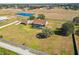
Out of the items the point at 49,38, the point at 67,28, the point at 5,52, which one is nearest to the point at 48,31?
the point at 49,38

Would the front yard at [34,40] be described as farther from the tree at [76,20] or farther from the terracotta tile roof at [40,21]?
the tree at [76,20]

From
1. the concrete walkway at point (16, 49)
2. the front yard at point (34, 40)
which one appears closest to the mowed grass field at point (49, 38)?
the front yard at point (34, 40)

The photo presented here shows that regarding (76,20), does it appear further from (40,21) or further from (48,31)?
(40,21)

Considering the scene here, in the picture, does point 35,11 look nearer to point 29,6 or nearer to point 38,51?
point 29,6

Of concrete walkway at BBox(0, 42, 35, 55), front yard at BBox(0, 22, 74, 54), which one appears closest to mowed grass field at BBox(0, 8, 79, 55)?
front yard at BBox(0, 22, 74, 54)

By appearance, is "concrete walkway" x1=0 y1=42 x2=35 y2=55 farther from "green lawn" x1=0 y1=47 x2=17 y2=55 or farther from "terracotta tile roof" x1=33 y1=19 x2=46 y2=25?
"terracotta tile roof" x1=33 y1=19 x2=46 y2=25

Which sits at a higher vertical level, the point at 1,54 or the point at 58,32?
the point at 58,32

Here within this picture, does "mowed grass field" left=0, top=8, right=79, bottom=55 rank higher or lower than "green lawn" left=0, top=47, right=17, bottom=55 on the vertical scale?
higher

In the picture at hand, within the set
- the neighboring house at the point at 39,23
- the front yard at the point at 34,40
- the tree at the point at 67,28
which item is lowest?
the front yard at the point at 34,40

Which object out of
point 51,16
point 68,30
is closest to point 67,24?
point 68,30
